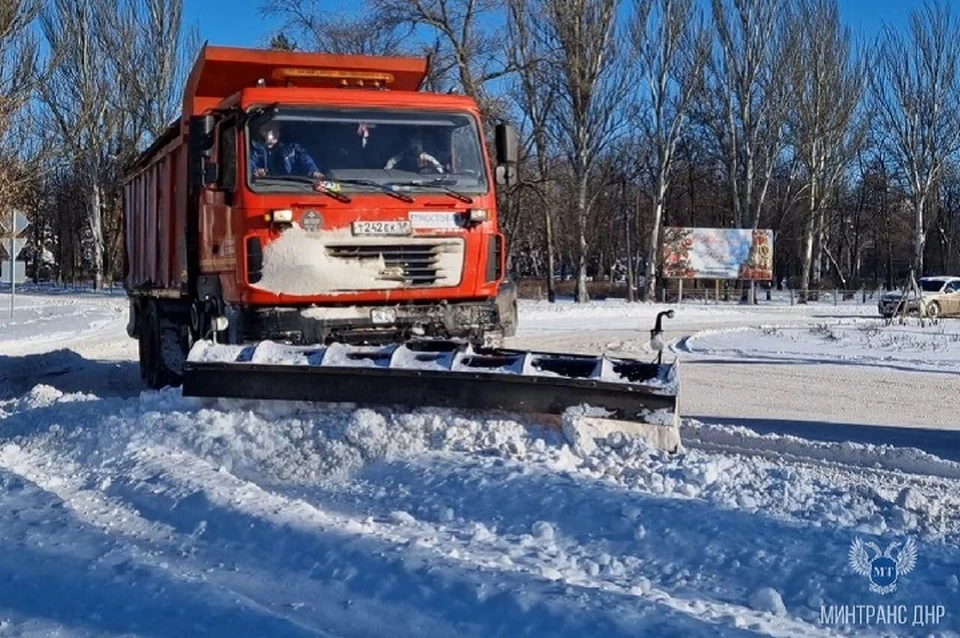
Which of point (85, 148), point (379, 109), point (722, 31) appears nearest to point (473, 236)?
point (379, 109)

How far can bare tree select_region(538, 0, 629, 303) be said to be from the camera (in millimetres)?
41031

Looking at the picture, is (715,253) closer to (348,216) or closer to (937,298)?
(937,298)

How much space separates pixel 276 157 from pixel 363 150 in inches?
28.9

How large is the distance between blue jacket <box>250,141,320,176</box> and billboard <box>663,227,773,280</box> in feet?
136

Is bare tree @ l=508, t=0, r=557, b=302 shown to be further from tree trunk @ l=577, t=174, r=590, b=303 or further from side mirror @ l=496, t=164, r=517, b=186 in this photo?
side mirror @ l=496, t=164, r=517, b=186

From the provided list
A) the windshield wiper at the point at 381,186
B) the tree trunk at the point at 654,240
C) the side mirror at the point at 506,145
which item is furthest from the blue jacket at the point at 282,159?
the tree trunk at the point at 654,240

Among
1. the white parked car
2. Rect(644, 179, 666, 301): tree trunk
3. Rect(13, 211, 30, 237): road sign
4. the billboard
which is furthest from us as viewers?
the billboard

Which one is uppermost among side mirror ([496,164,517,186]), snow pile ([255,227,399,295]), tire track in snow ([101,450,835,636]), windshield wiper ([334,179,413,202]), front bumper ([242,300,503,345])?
side mirror ([496,164,517,186])

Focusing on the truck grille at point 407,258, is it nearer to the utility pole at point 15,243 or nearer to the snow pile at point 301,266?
the snow pile at point 301,266

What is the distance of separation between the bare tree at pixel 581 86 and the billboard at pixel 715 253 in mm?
5771

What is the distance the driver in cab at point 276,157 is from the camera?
8.34 m

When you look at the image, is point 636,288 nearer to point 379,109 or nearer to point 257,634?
point 379,109

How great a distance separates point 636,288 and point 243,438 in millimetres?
52117

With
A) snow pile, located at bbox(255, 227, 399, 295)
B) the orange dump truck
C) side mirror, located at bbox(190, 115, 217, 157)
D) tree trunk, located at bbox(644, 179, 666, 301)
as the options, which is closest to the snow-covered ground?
the orange dump truck
